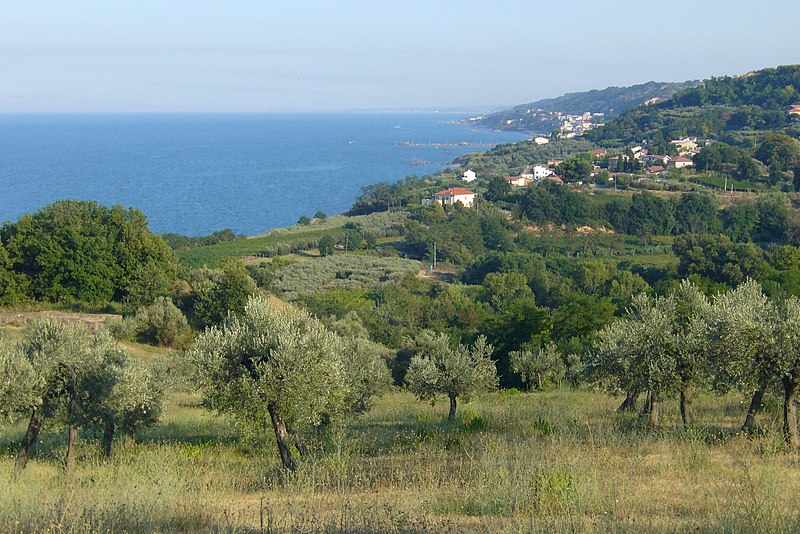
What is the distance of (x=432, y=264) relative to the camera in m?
66.2

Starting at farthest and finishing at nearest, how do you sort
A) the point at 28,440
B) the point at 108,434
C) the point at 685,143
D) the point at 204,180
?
1. the point at 204,180
2. the point at 685,143
3. the point at 108,434
4. the point at 28,440

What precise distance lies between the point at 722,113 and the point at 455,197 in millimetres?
75909

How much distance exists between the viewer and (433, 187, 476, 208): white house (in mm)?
88069

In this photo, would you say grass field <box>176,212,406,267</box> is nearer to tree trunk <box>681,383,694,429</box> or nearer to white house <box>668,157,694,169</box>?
white house <box>668,157,694,169</box>

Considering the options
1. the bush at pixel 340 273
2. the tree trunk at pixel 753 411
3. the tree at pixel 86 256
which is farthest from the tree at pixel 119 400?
the bush at pixel 340 273

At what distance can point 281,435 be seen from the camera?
10.4 m

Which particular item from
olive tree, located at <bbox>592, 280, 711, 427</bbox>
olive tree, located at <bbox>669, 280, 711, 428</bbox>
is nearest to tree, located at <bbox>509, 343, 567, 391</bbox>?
olive tree, located at <bbox>592, 280, 711, 427</bbox>

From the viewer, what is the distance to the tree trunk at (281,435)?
1034cm

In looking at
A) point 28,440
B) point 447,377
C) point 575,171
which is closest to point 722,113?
point 575,171

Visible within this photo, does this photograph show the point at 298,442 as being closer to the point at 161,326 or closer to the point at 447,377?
the point at 447,377

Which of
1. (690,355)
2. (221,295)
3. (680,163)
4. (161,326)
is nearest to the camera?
(690,355)

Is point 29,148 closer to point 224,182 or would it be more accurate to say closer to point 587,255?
point 224,182

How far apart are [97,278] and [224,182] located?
318 ft

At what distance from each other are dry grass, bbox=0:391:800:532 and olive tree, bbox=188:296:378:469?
724mm
